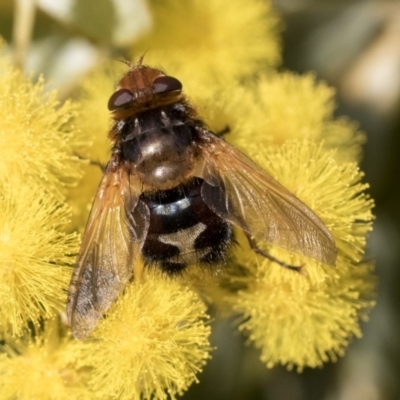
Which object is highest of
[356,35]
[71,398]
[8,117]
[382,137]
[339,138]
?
[356,35]

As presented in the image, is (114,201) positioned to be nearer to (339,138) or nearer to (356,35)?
(339,138)

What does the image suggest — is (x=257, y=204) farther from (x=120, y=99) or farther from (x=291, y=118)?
(x=291, y=118)

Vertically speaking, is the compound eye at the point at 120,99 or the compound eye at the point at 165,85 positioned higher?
the compound eye at the point at 165,85

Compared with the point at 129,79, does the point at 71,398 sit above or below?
below

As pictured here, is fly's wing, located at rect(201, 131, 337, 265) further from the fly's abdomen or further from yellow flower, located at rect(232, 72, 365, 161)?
yellow flower, located at rect(232, 72, 365, 161)

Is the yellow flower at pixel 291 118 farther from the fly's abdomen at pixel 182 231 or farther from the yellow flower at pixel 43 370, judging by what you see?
the yellow flower at pixel 43 370

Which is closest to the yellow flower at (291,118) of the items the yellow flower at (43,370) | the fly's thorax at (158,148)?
the fly's thorax at (158,148)

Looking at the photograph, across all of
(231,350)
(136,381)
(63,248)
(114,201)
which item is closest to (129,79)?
(114,201)
